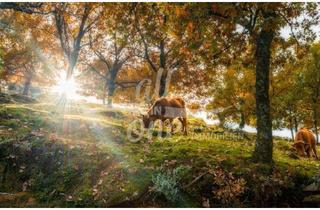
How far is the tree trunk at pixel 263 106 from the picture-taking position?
13.0 metres

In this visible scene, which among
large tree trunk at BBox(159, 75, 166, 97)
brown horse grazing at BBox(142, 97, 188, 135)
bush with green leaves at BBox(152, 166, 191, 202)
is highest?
large tree trunk at BBox(159, 75, 166, 97)

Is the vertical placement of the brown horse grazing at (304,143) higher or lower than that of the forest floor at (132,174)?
higher

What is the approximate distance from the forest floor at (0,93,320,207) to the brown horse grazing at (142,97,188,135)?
14.5ft

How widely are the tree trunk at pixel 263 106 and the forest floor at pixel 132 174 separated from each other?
61 centimetres

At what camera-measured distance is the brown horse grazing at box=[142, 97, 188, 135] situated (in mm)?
19828

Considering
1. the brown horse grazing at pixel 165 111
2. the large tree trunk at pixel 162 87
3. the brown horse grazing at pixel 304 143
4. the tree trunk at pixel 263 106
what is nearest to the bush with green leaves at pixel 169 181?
the tree trunk at pixel 263 106

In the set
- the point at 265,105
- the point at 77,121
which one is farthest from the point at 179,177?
the point at 77,121

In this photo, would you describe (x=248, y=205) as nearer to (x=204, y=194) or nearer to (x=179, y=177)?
(x=204, y=194)

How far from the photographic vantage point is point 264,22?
36.8ft

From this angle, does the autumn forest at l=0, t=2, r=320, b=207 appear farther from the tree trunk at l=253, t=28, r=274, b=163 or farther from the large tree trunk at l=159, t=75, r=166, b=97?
the large tree trunk at l=159, t=75, r=166, b=97

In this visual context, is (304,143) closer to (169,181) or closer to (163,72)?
(169,181)

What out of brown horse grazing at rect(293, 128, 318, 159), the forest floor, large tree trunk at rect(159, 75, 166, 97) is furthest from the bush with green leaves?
large tree trunk at rect(159, 75, 166, 97)

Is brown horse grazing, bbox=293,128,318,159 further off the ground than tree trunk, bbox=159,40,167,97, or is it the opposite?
tree trunk, bbox=159,40,167,97

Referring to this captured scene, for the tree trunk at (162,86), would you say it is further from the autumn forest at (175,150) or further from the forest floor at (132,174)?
the forest floor at (132,174)
